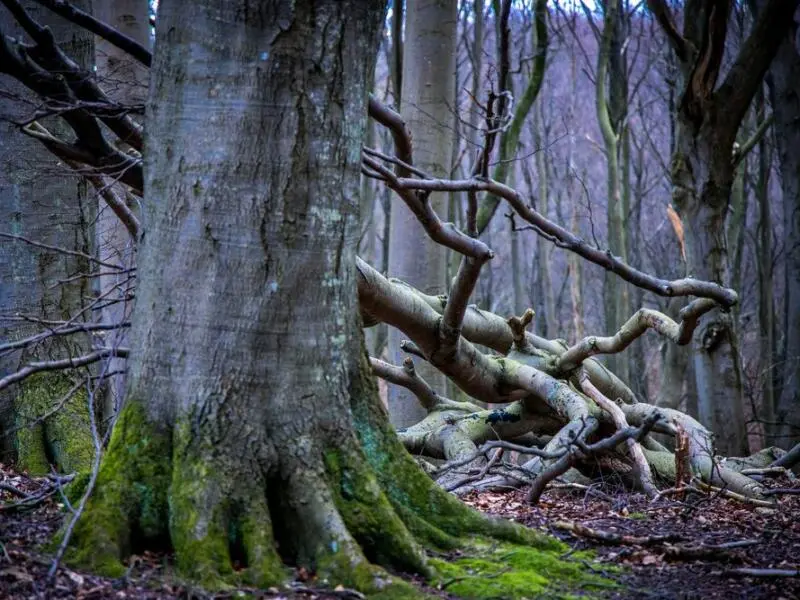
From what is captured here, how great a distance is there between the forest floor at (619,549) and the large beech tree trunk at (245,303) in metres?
0.27

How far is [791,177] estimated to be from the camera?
11766 millimetres

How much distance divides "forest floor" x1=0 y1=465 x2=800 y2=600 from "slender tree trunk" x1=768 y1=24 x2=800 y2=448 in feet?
21.0

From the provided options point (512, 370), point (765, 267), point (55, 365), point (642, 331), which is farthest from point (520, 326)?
point (765, 267)

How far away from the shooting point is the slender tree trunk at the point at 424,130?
9.99 metres

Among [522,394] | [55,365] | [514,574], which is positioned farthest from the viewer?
[522,394]

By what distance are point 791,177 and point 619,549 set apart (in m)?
9.07

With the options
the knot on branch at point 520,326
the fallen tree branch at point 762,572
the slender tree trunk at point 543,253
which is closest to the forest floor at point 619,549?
the fallen tree branch at point 762,572

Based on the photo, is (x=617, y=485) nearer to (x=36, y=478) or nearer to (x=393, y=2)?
(x=36, y=478)

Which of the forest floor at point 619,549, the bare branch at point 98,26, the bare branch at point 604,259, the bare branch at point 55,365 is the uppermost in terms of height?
the bare branch at point 98,26

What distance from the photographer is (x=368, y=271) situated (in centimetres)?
675

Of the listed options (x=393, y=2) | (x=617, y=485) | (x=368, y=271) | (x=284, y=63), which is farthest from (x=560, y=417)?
(x=393, y=2)

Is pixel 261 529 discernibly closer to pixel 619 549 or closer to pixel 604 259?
pixel 619 549

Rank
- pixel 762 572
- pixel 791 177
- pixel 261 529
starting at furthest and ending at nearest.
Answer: pixel 791 177, pixel 762 572, pixel 261 529

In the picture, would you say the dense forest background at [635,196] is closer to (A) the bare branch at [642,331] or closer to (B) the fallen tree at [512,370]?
(B) the fallen tree at [512,370]
